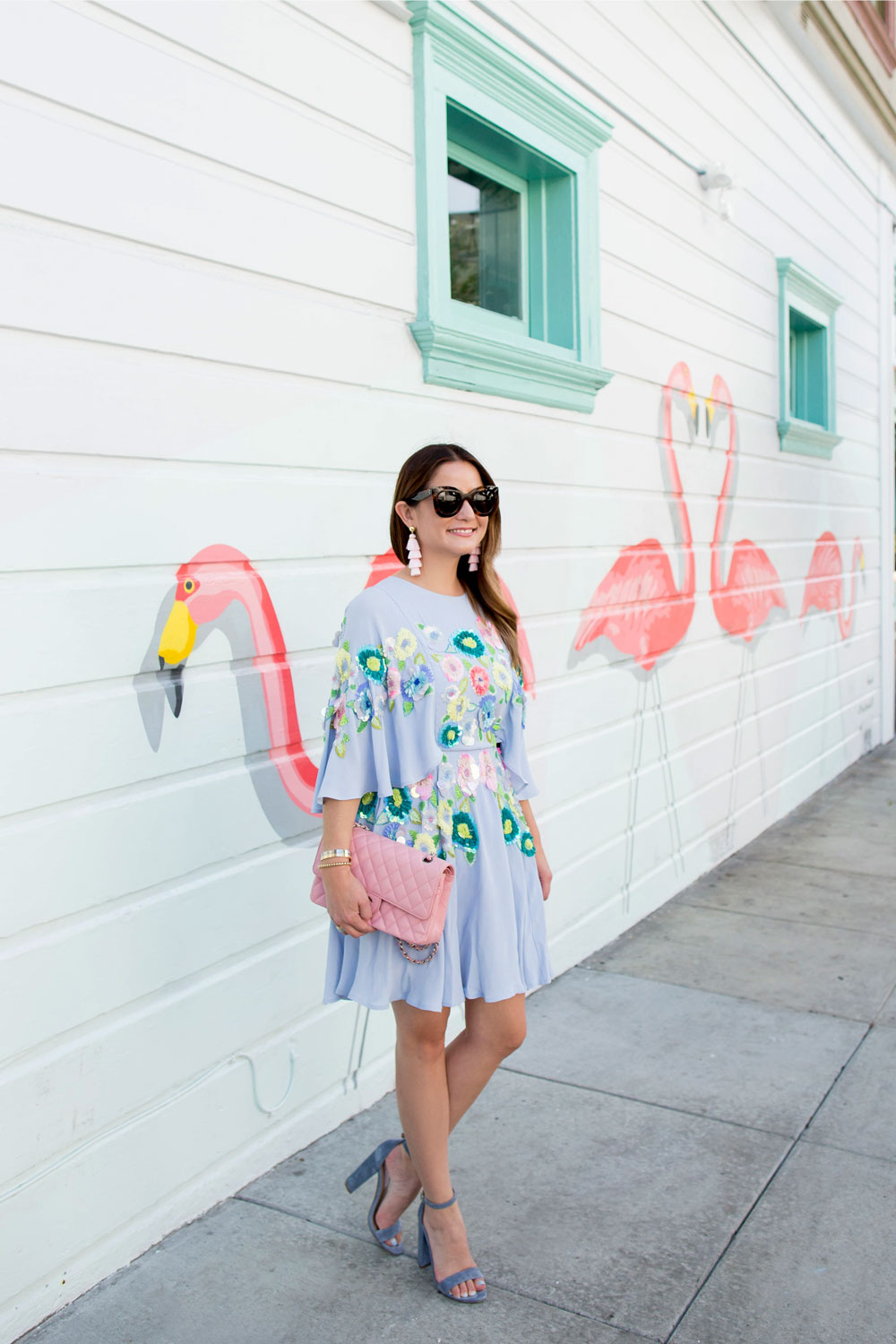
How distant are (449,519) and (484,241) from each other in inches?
88.4

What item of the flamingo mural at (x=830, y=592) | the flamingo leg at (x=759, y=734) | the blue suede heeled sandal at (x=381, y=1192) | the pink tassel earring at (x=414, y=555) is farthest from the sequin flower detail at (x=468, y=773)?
the flamingo mural at (x=830, y=592)

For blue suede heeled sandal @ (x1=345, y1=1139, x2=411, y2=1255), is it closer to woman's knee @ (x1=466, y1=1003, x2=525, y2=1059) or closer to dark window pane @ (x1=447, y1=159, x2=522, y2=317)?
woman's knee @ (x1=466, y1=1003, x2=525, y2=1059)

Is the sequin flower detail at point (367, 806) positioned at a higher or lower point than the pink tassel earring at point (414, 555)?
lower

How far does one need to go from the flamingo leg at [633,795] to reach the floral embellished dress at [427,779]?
2609 millimetres

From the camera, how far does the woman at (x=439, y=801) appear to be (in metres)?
2.36

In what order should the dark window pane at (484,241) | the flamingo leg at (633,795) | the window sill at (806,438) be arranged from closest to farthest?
1. the dark window pane at (484,241)
2. the flamingo leg at (633,795)
3. the window sill at (806,438)

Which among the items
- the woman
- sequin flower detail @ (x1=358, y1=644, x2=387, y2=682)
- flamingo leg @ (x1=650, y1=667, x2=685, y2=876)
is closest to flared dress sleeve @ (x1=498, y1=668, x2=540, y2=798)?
the woman

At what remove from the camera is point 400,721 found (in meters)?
2.37

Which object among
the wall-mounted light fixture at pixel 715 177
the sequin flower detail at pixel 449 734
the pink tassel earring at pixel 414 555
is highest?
the wall-mounted light fixture at pixel 715 177

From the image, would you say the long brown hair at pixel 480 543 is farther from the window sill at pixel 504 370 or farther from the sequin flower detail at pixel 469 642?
the window sill at pixel 504 370

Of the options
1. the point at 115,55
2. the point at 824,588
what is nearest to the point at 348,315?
the point at 115,55

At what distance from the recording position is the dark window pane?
4.10 m

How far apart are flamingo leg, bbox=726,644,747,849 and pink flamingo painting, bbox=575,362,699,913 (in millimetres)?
708

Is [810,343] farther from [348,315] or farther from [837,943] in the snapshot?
[348,315]
